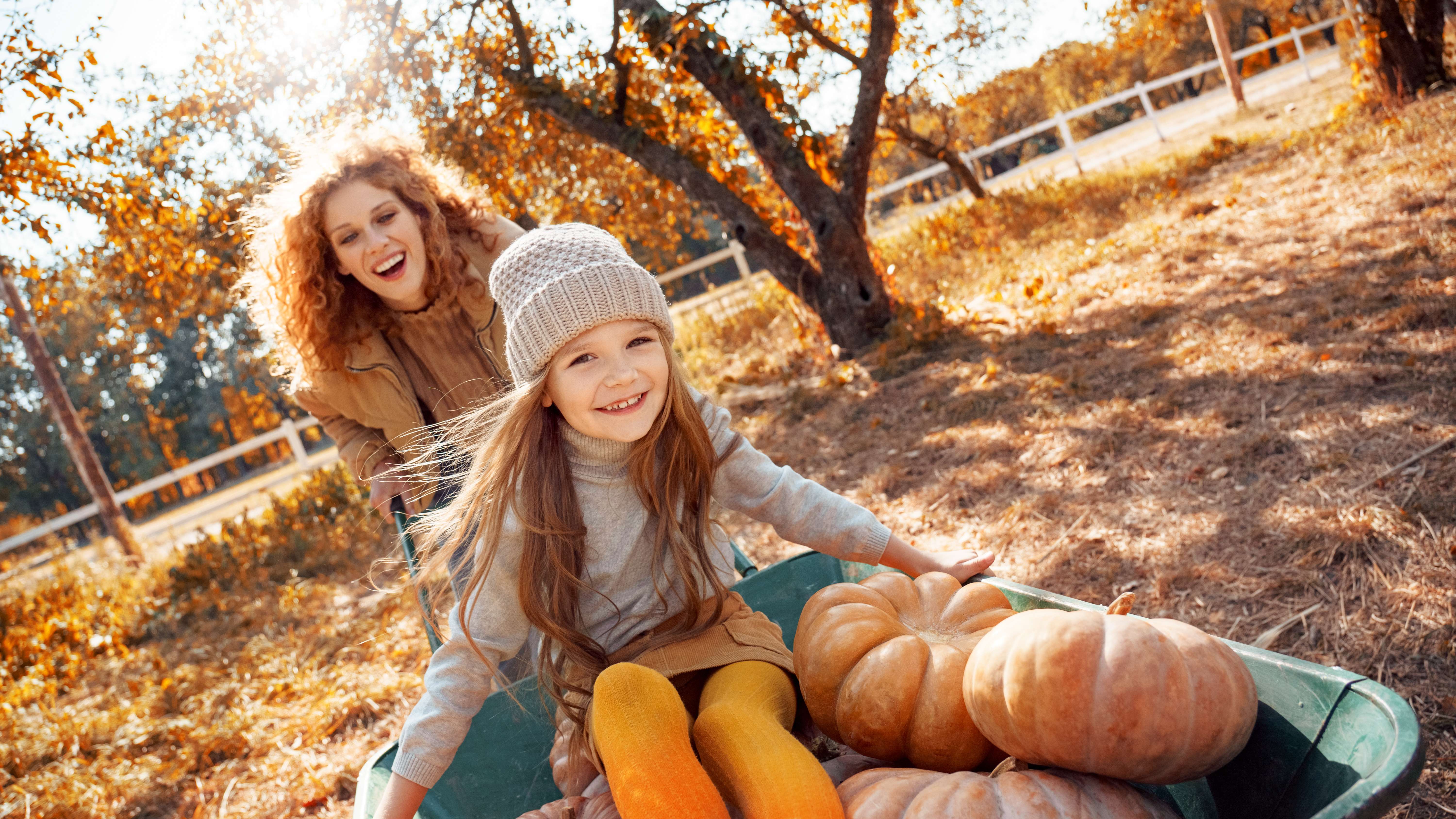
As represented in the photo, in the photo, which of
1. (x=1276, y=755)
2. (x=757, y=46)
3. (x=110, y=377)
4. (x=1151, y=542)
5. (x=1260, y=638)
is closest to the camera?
(x=1276, y=755)

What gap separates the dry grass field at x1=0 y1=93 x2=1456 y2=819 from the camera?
248 cm

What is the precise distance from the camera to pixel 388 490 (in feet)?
8.43

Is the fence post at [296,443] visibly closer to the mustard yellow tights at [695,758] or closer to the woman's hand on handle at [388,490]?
the woman's hand on handle at [388,490]

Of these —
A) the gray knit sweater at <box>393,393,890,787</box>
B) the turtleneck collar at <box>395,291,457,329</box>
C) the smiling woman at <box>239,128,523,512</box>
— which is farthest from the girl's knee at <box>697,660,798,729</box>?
the turtleneck collar at <box>395,291,457,329</box>

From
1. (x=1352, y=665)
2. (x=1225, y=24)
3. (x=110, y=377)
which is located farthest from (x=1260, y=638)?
(x=1225, y=24)

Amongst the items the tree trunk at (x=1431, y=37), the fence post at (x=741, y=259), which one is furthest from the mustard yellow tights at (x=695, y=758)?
the fence post at (x=741, y=259)

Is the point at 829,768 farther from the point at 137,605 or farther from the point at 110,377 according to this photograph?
the point at 110,377

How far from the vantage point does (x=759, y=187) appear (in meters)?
7.00

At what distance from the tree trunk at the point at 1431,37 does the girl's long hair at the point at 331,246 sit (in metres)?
8.10

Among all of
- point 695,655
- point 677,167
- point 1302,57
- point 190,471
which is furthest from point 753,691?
point 1302,57

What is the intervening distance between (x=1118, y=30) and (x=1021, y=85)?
5.65m

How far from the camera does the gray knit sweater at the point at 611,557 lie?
66.1 inches

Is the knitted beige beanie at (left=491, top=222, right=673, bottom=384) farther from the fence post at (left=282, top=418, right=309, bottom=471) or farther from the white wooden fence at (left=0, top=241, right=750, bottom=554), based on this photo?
the fence post at (left=282, top=418, right=309, bottom=471)

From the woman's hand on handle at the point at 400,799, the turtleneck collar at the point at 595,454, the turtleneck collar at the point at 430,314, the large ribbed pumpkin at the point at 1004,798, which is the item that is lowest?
the large ribbed pumpkin at the point at 1004,798
